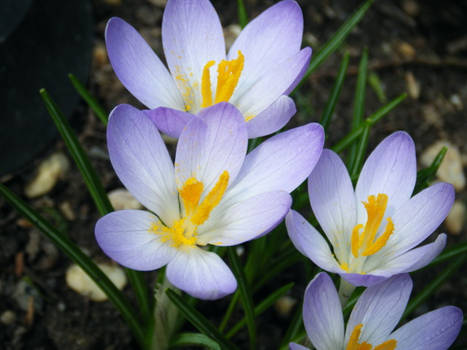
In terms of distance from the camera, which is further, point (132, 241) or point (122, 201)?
point (122, 201)

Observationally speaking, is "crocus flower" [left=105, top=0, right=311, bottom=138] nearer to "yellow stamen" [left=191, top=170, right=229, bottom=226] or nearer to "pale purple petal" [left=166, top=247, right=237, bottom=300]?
"yellow stamen" [left=191, top=170, right=229, bottom=226]

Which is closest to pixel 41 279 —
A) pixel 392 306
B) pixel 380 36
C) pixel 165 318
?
pixel 165 318

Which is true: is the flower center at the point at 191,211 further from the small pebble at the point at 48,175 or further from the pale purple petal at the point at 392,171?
the small pebble at the point at 48,175

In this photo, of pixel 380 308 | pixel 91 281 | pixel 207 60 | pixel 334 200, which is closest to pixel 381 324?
pixel 380 308

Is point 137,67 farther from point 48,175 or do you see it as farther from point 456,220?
point 456,220

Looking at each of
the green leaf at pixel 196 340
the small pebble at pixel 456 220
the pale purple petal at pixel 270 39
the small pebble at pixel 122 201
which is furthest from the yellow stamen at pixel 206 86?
the small pebble at pixel 456 220
